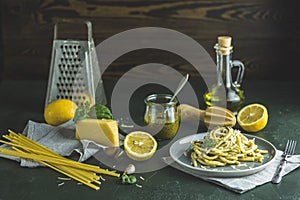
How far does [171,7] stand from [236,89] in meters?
0.67

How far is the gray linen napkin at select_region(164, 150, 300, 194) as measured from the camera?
58.6 inches

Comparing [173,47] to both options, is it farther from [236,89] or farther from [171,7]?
[236,89]

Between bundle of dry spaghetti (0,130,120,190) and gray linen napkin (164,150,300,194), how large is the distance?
0.21 metres

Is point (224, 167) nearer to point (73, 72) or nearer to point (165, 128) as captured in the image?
point (165, 128)

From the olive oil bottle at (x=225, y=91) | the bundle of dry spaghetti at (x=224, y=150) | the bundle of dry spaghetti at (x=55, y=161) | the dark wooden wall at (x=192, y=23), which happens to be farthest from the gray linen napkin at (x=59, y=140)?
the dark wooden wall at (x=192, y=23)

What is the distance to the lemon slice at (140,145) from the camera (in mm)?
1643

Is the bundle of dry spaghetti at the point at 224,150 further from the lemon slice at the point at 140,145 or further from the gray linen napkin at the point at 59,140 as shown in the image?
the gray linen napkin at the point at 59,140

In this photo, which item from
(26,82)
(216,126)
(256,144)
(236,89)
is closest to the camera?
(256,144)

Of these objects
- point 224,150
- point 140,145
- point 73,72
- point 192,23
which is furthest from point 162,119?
point 192,23

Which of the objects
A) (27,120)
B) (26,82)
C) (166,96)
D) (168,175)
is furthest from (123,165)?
(26,82)

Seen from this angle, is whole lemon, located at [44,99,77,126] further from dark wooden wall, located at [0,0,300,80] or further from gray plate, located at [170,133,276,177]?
dark wooden wall, located at [0,0,300,80]

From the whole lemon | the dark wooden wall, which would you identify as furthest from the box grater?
the dark wooden wall

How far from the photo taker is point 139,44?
2.58 meters

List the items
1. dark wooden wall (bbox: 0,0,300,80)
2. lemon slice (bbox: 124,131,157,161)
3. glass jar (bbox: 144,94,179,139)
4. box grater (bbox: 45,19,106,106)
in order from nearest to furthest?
lemon slice (bbox: 124,131,157,161)
glass jar (bbox: 144,94,179,139)
box grater (bbox: 45,19,106,106)
dark wooden wall (bbox: 0,0,300,80)
